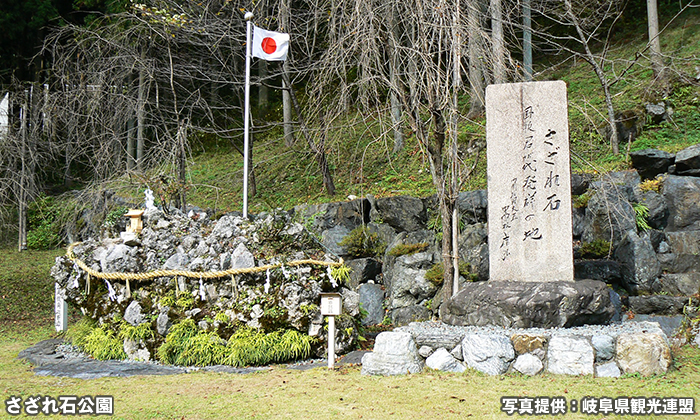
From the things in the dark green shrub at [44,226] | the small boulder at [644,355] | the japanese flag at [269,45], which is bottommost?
the small boulder at [644,355]

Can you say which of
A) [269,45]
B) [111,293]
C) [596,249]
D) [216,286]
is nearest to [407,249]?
[596,249]

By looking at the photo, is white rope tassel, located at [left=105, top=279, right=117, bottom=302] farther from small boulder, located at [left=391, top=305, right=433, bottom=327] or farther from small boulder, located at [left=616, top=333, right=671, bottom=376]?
small boulder, located at [left=616, top=333, right=671, bottom=376]

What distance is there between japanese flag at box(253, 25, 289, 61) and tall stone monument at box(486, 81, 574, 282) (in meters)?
3.28

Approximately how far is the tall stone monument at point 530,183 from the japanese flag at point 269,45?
129 inches

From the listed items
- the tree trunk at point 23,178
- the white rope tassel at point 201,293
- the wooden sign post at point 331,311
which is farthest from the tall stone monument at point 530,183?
the tree trunk at point 23,178

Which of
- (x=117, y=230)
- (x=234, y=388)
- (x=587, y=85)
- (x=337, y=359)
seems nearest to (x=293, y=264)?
(x=337, y=359)

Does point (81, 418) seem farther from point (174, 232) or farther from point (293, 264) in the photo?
point (174, 232)

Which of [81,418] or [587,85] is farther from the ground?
[587,85]

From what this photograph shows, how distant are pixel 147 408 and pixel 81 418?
1.56 ft

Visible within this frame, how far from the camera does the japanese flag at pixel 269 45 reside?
7.91 meters

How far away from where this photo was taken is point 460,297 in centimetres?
601

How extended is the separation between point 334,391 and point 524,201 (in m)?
2.96

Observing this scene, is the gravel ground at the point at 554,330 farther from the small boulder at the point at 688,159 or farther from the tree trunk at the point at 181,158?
the tree trunk at the point at 181,158

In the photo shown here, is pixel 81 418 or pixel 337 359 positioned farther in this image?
pixel 337 359
